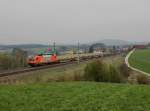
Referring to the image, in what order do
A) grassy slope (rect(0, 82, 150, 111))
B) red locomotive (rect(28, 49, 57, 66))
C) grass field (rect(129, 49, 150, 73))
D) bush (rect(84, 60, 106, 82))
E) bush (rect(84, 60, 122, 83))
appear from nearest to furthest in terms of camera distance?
1. grassy slope (rect(0, 82, 150, 111))
2. bush (rect(84, 60, 122, 83))
3. bush (rect(84, 60, 106, 82))
4. grass field (rect(129, 49, 150, 73))
5. red locomotive (rect(28, 49, 57, 66))

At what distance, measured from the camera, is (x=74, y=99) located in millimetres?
12492

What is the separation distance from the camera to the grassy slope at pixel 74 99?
1123cm

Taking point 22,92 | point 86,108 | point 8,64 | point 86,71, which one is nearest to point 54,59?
point 8,64

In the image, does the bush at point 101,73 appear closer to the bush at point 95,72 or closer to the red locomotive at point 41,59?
the bush at point 95,72

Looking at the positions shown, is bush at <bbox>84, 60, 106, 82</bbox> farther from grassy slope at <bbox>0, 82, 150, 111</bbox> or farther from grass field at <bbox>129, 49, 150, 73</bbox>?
grass field at <bbox>129, 49, 150, 73</bbox>

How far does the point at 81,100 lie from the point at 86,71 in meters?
15.2

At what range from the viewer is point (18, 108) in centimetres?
1146

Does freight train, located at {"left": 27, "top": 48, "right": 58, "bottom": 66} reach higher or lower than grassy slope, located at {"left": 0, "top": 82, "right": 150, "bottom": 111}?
lower

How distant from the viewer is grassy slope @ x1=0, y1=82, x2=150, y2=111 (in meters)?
11.2

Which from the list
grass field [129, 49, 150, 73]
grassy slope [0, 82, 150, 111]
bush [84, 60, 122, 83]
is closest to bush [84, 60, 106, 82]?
bush [84, 60, 122, 83]

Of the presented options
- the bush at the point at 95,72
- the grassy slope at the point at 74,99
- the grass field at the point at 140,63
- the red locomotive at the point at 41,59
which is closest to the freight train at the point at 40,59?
the red locomotive at the point at 41,59

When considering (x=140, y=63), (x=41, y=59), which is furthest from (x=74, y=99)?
(x=140, y=63)

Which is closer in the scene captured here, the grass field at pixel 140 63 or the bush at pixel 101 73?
the bush at pixel 101 73

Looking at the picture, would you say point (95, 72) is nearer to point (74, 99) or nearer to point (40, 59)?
point (74, 99)
